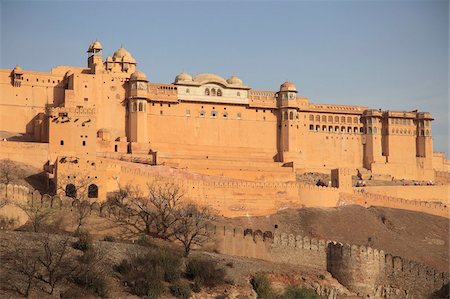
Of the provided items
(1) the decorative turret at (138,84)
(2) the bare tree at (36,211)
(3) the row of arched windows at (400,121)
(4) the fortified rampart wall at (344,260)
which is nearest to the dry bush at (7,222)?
(2) the bare tree at (36,211)

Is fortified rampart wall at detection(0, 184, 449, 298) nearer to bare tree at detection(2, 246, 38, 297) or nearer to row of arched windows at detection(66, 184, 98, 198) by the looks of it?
row of arched windows at detection(66, 184, 98, 198)

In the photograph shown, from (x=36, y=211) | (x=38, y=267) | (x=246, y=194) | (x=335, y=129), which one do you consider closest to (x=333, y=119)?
(x=335, y=129)

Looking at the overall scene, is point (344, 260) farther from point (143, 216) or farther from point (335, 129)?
point (335, 129)

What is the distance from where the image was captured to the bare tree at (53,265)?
33.2 metres

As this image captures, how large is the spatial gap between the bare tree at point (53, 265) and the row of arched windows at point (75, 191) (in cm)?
1499

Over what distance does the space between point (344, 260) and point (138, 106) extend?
29.4 metres

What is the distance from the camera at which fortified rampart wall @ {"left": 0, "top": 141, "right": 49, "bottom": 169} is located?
2251 inches

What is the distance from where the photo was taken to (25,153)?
5750 cm

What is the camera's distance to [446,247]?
59.7 metres

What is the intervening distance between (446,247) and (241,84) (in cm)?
2365

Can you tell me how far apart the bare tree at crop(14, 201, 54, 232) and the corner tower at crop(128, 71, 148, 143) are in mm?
26748

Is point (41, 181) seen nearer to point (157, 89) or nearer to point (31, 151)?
point (31, 151)

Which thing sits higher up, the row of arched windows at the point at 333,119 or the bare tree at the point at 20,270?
the row of arched windows at the point at 333,119

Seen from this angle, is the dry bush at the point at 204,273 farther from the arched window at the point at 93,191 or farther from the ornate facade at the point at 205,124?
the ornate facade at the point at 205,124
